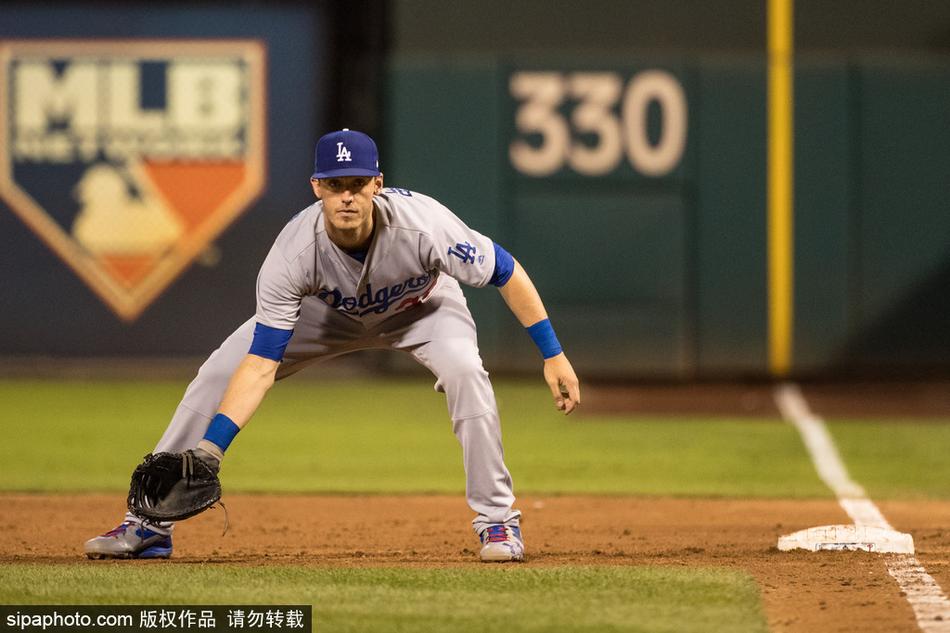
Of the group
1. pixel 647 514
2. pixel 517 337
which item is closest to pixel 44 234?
pixel 517 337

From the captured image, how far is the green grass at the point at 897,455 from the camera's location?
7.40m

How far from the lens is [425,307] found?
5281 mm

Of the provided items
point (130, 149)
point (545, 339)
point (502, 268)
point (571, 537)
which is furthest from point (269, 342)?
point (130, 149)

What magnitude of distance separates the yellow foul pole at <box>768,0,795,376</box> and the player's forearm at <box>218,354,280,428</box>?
7.94 m

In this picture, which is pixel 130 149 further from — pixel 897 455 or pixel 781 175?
pixel 897 455

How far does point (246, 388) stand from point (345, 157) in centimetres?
78

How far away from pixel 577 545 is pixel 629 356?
6768 mm

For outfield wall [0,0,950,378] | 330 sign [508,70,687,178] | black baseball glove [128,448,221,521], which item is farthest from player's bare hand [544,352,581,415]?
330 sign [508,70,687,178]

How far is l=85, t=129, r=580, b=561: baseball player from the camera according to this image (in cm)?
483

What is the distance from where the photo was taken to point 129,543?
5070 millimetres

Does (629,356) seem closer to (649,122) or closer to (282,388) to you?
(649,122)

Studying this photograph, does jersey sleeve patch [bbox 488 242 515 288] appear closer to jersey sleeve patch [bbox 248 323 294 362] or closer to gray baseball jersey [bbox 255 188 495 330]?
gray baseball jersey [bbox 255 188 495 330]

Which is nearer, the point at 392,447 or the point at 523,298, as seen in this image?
the point at 523,298
